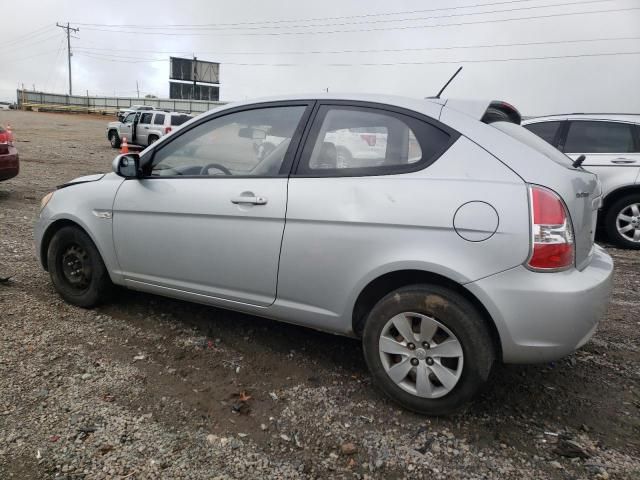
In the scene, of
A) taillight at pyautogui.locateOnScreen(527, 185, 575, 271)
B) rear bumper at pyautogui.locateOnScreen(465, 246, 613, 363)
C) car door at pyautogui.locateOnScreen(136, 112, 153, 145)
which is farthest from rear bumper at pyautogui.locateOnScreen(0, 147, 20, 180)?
car door at pyautogui.locateOnScreen(136, 112, 153, 145)

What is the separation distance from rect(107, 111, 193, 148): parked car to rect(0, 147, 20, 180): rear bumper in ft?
41.1

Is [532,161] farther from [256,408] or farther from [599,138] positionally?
[599,138]

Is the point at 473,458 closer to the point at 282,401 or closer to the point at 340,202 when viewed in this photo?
the point at 282,401

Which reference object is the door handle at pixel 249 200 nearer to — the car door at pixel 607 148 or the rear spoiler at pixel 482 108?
the rear spoiler at pixel 482 108

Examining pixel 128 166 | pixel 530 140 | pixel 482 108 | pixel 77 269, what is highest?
pixel 482 108

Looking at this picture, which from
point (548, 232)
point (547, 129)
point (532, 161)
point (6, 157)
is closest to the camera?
point (548, 232)

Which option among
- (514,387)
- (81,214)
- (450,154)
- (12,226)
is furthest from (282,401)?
(12,226)

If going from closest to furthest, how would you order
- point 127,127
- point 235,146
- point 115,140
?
1. point 235,146
2. point 127,127
3. point 115,140

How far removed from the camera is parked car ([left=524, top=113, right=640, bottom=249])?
6.50 metres

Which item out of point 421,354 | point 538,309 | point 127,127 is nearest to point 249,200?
point 421,354

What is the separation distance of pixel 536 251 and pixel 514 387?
3.61 feet

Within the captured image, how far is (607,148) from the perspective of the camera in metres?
6.73

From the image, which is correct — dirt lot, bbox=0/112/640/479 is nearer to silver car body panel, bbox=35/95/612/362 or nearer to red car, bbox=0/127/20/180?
silver car body panel, bbox=35/95/612/362

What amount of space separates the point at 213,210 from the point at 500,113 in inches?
73.8
